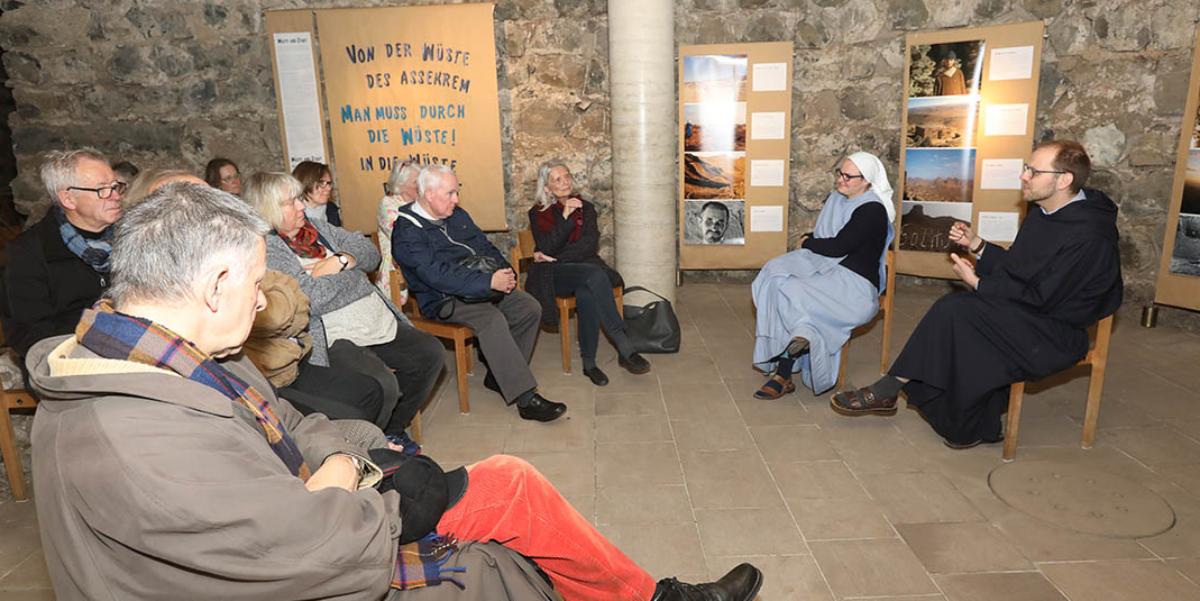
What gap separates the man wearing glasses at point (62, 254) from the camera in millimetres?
2574

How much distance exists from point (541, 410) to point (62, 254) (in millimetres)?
2000

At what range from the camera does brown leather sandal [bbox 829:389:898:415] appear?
11.1 ft

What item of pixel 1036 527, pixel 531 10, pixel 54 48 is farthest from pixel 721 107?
pixel 54 48

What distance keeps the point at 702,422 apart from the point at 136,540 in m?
2.63

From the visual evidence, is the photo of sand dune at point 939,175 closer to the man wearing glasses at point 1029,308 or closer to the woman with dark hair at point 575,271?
the man wearing glasses at point 1029,308

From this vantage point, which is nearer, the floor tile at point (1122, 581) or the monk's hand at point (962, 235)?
the floor tile at point (1122, 581)

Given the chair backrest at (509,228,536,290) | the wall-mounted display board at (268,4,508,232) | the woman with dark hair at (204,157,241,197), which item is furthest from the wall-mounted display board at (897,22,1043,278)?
the woman with dark hair at (204,157,241,197)

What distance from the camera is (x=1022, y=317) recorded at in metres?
3.02

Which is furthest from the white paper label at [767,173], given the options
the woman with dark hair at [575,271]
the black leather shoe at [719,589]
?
the black leather shoe at [719,589]

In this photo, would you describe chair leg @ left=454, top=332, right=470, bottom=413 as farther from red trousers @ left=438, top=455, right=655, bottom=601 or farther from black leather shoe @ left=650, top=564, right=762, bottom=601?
black leather shoe @ left=650, top=564, right=762, bottom=601

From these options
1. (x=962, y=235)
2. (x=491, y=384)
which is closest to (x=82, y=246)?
(x=491, y=384)

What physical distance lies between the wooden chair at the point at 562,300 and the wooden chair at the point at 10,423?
2299mm

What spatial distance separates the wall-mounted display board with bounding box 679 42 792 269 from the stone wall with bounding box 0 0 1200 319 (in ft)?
0.61

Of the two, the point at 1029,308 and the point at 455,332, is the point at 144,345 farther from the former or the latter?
the point at 1029,308
